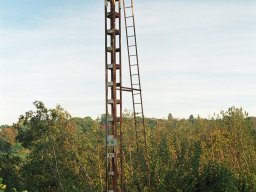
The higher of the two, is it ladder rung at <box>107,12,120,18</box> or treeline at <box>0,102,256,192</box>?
ladder rung at <box>107,12,120,18</box>

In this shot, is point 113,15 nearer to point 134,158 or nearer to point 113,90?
point 113,90

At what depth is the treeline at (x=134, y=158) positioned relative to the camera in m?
29.3

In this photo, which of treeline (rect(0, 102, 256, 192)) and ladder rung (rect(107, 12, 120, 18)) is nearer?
ladder rung (rect(107, 12, 120, 18))

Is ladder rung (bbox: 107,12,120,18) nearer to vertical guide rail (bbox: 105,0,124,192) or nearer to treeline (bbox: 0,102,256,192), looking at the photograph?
vertical guide rail (bbox: 105,0,124,192)

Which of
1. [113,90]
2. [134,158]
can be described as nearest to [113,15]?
[113,90]

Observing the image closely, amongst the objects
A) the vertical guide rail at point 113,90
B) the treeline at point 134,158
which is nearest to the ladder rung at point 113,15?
the vertical guide rail at point 113,90

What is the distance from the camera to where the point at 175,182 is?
29188 millimetres

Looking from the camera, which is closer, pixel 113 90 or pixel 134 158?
pixel 113 90

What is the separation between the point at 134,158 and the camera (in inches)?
1367

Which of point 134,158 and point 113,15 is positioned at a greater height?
point 113,15

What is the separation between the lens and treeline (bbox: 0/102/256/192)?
29266mm

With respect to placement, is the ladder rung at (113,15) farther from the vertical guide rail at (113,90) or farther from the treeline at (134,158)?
the treeline at (134,158)

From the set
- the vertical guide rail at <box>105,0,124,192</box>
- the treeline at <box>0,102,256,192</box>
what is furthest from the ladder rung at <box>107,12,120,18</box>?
the treeline at <box>0,102,256,192</box>

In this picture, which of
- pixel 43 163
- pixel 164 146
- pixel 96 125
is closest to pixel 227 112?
pixel 164 146
